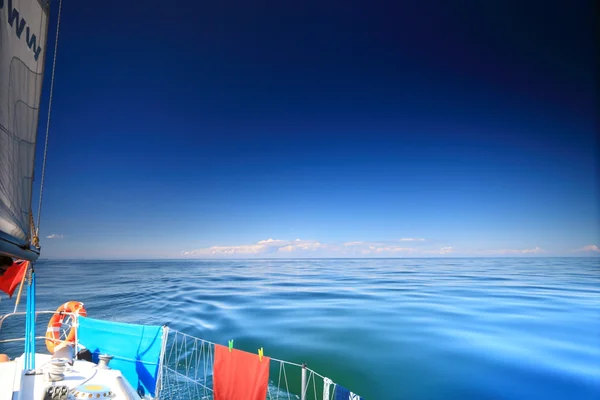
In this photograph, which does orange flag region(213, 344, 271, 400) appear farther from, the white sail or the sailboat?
the white sail

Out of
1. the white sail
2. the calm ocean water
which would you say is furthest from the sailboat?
the calm ocean water

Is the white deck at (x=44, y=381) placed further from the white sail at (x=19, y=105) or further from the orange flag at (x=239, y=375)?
the white sail at (x=19, y=105)

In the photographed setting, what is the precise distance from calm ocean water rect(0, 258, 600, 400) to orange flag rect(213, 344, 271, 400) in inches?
274

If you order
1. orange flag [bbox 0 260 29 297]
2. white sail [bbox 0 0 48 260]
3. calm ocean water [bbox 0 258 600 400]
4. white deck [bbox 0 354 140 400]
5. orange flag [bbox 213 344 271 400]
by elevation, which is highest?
white sail [bbox 0 0 48 260]

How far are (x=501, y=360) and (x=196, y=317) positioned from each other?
17.6m

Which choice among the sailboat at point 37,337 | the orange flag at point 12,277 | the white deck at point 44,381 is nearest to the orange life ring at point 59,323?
the sailboat at point 37,337

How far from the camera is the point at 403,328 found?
21016 millimetres

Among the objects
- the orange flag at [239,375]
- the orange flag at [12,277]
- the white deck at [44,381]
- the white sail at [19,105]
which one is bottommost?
the orange flag at [239,375]

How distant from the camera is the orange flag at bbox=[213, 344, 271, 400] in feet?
19.5

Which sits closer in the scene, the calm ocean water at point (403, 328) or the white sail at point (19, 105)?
the white sail at point (19, 105)

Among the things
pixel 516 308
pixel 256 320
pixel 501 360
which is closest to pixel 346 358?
pixel 501 360

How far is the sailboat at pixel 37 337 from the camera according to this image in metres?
2.87

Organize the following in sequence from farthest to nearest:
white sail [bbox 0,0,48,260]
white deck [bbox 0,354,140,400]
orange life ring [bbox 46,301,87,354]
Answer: orange life ring [bbox 46,301,87,354]
white deck [bbox 0,354,140,400]
white sail [bbox 0,0,48,260]

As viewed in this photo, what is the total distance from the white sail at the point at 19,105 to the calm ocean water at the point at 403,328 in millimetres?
11564
